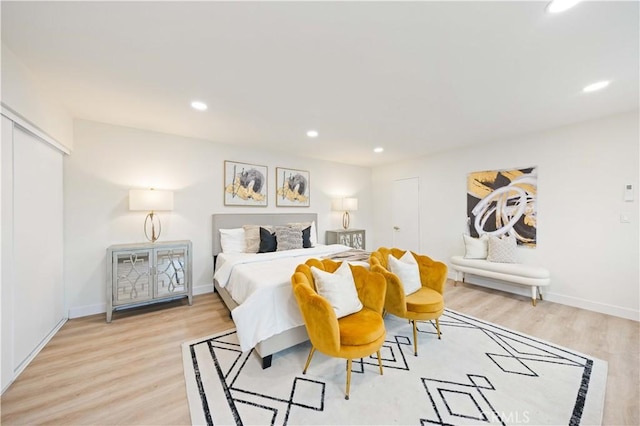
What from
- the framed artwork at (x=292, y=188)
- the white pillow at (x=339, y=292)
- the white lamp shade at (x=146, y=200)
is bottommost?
the white pillow at (x=339, y=292)

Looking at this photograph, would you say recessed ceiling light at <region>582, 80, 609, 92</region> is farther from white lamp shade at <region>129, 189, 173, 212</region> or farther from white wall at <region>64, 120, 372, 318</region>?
white lamp shade at <region>129, 189, 173, 212</region>

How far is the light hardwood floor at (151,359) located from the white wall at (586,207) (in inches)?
14.0

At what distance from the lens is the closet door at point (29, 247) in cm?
184

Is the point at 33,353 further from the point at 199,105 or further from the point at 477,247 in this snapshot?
the point at 477,247

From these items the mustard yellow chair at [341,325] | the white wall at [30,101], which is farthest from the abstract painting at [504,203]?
the white wall at [30,101]

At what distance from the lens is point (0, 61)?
5.51ft

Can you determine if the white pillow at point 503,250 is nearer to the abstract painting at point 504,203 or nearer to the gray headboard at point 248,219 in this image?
the abstract painting at point 504,203

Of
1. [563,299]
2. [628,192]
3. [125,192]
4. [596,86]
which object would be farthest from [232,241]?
[628,192]

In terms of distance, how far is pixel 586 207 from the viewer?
317 cm

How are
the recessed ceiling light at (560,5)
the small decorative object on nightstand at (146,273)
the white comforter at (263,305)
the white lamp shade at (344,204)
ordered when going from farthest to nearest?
the white lamp shade at (344,204) → the small decorative object on nightstand at (146,273) → the white comforter at (263,305) → the recessed ceiling light at (560,5)

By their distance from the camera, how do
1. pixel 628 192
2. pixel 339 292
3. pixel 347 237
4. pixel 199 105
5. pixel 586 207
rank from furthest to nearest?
pixel 347 237, pixel 586 207, pixel 628 192, pixel 199 105, pixel 339 292

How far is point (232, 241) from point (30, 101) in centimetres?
247

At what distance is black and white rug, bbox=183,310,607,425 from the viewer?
1528 mm

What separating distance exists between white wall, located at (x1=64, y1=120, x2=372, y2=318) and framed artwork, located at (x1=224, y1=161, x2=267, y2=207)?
0.35 ft
